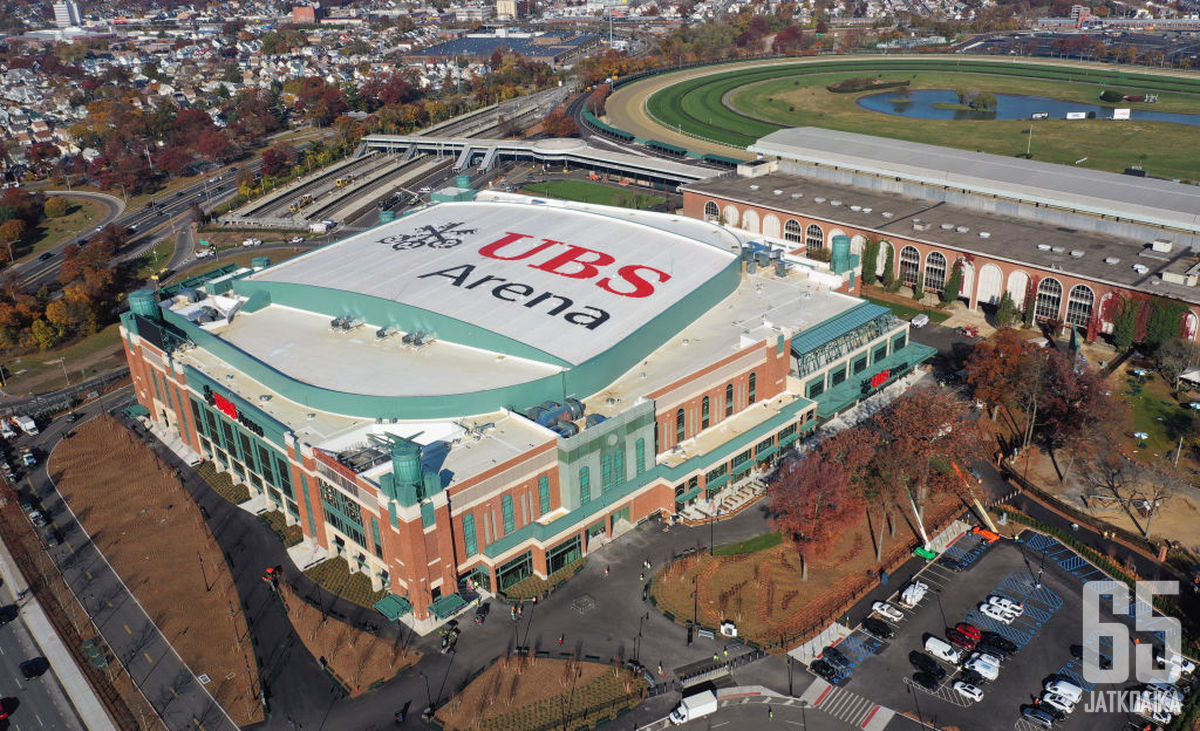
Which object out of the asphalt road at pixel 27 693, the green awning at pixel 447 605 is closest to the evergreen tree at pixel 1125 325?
the green awning at pixel 447 605

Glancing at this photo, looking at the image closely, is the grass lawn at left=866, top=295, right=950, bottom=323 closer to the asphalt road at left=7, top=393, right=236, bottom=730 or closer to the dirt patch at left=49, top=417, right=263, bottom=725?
the dirt patch at left=49, top=417, right=263, bottom=725

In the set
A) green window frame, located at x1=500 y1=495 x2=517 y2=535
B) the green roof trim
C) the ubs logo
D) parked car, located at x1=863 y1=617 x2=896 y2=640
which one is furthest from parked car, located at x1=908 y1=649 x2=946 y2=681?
the ubs logo

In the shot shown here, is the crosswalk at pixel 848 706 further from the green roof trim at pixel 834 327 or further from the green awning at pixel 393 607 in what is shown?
the green roof trim at pixel 834 327

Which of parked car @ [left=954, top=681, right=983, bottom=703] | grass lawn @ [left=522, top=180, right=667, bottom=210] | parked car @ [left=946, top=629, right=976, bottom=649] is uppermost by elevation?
grass lawn @ [left=522, top=180, right=667, bottom=210]

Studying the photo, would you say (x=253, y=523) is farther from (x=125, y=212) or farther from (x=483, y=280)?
(x=125, y=212)

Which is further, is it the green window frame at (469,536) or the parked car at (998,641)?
the green window frame at (469,536)

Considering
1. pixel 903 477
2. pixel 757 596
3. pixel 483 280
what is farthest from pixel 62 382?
pixel 903 477

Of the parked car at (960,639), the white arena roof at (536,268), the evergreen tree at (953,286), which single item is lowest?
the parked car at (960,639)

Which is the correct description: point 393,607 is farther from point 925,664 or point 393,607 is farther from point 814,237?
point 814,237
